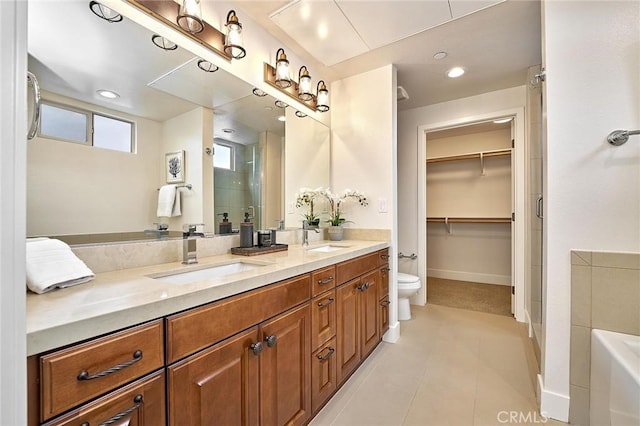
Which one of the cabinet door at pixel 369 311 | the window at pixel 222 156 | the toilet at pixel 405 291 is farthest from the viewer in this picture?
the toilet at pixel 405 291

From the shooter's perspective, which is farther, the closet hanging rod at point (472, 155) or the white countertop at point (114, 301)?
the closet hanging rod at point (472, 155)

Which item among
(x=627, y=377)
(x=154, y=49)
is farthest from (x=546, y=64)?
(x=154, y=49)

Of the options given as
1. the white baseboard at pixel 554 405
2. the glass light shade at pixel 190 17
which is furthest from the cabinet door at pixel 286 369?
the glass light shade at pixel 190 17

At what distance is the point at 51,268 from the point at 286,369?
922 mm

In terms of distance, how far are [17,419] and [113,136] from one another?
109 centimetres

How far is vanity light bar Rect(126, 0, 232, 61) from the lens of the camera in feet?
4.18

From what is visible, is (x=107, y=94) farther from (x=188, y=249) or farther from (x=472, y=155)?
(x=472, y=155)

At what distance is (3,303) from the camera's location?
455mm

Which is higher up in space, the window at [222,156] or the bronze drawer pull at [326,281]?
the window at [222,156]

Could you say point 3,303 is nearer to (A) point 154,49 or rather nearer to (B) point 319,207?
(A) point 154,49

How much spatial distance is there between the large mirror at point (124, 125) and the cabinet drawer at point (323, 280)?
2.28 feet

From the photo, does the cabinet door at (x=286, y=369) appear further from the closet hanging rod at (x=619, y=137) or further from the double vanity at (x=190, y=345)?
the closet hanging rod at (x=619, y=137)

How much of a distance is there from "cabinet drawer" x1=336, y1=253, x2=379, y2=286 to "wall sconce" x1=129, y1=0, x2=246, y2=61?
1.45m

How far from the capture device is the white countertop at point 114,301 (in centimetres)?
58
